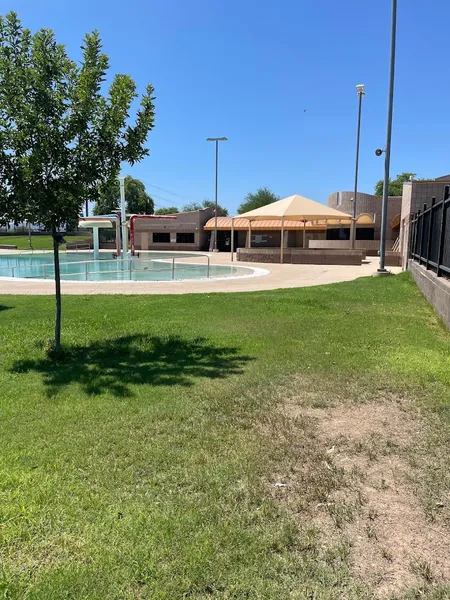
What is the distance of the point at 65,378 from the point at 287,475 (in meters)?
3.20

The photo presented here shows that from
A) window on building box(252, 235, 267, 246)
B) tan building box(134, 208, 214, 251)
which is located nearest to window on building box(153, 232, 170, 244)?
tan building box(134, 208, 214, 251)

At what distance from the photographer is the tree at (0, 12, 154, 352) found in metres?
5.60

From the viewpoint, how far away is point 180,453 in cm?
341

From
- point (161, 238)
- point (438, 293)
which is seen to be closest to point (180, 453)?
point (438, 293)

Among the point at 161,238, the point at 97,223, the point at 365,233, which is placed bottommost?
the point at 161,238

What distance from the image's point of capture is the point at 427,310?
31.5 ft

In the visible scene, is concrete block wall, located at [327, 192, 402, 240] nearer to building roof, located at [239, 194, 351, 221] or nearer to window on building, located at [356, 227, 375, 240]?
window on building, located at [356, 227, 375, 240]

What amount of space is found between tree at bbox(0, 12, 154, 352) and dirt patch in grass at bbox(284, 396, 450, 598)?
4111 mm

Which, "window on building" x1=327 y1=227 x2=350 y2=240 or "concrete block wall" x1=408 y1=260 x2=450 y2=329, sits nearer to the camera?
"concrete block wall" x1=408 y1=260 x2=450 y2=329

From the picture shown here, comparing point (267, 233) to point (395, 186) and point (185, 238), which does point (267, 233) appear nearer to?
point (185, 238)

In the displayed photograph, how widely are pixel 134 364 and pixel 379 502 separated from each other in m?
3.80

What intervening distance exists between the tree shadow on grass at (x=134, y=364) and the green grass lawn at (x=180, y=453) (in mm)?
32

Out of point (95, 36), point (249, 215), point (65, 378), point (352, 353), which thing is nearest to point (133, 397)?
point (65, 378)

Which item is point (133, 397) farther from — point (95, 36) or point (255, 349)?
point (95, 36)
